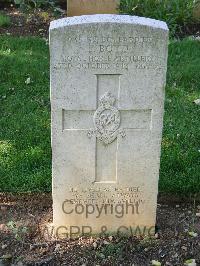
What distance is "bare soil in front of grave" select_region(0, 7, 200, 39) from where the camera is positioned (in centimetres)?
839

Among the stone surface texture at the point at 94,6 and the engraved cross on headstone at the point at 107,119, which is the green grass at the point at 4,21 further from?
the engraved cross on headstone at the point at 107,119

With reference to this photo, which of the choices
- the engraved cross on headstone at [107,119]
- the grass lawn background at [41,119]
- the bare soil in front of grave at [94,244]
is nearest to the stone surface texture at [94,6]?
the grass lawn background at [41,119]

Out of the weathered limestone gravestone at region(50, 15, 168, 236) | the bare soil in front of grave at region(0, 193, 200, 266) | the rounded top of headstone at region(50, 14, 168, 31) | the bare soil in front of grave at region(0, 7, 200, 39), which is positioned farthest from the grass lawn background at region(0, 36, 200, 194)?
the rounded top of headstone at region(50, 14, 168, 31)

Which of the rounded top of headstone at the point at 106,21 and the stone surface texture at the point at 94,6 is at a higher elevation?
the stone surface texture at the point at 94,6

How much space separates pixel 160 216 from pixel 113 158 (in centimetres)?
77

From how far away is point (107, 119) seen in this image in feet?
12.0

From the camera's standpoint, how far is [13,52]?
7.30 m

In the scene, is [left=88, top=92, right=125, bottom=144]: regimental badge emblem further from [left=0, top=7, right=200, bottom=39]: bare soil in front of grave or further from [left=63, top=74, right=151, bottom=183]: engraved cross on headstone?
[left=0, top=7, right=200, bottom=39]: bare soil in front of grave

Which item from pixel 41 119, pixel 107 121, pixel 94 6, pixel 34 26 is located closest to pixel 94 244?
pixel 107 121

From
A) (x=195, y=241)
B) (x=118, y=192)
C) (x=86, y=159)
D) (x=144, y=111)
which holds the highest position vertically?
(x=144, y=111)

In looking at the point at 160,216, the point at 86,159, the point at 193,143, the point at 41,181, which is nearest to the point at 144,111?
the point at 86,159

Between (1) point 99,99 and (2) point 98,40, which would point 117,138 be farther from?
(2) point 98,40

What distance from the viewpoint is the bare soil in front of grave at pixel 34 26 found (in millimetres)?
8391

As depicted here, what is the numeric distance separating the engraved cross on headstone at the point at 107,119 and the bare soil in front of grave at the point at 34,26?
483cm
